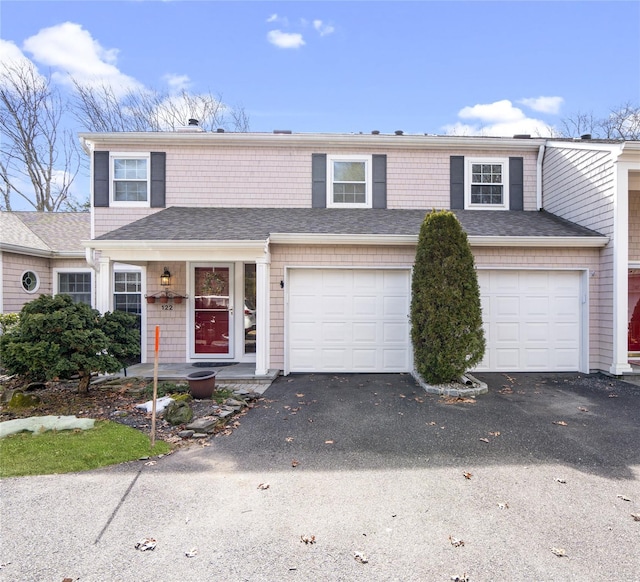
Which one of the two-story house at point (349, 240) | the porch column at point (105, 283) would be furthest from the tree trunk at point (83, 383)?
the two-story house at point (349, 240)

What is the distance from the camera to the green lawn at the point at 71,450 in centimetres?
346

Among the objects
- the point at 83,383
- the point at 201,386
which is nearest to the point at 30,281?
the point at 83,383

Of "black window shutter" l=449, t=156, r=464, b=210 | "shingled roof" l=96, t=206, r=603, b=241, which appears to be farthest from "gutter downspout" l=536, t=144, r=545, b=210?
"black window shutter" l=449, t=156, r=464, b=210

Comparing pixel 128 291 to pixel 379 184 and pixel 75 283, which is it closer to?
pixel 75 283

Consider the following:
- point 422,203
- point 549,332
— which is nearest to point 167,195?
point 422,203

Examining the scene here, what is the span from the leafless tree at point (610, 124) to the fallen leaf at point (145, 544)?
20.0 metres

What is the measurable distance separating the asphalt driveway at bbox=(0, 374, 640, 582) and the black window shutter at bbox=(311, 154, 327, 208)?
560 cm

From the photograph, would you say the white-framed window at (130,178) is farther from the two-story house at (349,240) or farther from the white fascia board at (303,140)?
the white fascia board at (303,140)

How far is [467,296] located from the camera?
19.5ft

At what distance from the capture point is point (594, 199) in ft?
24.1

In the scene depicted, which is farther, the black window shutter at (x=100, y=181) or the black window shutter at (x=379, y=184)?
the black window shutter at (x=379, y=184)

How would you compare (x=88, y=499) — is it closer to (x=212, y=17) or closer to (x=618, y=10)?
(x=212, y=17)

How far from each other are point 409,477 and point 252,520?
148cm

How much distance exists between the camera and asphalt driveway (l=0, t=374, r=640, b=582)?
2.22m
